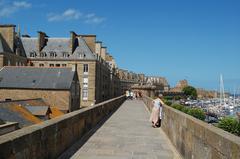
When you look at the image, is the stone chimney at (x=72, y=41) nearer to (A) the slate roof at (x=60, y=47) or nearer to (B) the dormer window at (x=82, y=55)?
(A) the slate roof at (x=60, y=47)

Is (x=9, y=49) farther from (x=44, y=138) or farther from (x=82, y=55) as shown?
(x=44, y=138)

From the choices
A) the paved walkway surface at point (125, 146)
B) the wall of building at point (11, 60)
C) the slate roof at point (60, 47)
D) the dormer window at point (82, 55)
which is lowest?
the paved walkway surface at point (125, 146)

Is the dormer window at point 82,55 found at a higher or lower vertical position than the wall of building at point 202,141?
higher

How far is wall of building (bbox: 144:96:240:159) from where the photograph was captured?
4355 millimetres

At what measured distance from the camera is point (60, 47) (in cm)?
7319

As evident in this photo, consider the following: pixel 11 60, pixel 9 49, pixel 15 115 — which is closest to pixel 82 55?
pixel 11 60

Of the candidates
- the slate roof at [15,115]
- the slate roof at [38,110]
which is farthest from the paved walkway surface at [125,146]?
the slate roof at [38,110]

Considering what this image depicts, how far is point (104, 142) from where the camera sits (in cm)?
962

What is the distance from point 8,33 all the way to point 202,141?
209 feet

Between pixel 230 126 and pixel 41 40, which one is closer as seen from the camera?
pixel 230 126

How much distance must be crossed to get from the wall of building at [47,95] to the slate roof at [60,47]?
18.2 metres

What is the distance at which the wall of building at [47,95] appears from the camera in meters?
53.4

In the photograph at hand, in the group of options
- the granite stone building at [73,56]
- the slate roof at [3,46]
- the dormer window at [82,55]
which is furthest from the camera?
the dormer window at [82,55]

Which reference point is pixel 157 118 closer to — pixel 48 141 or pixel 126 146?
pixel 126 146
